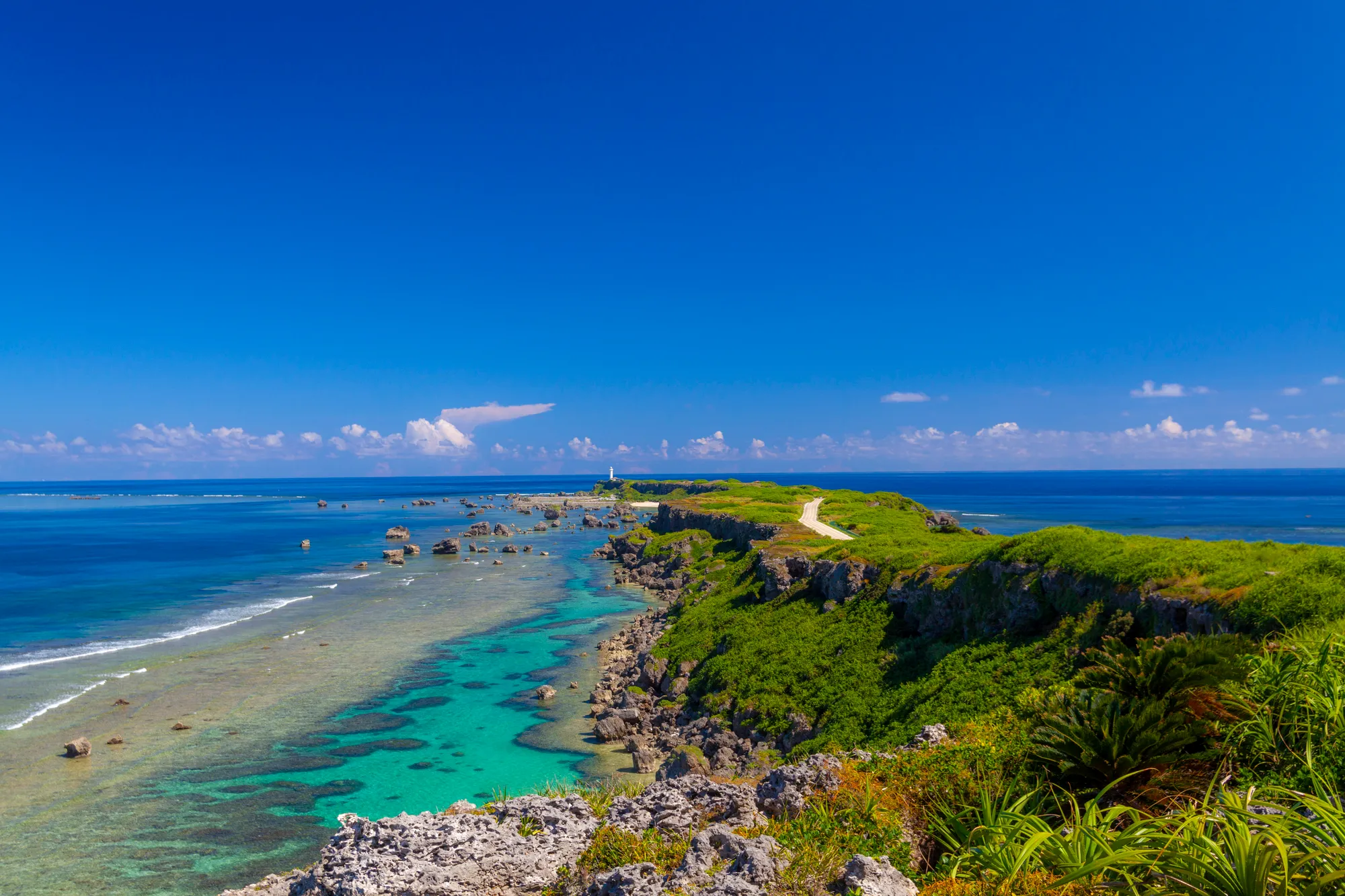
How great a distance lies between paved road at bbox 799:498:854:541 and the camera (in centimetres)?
5516

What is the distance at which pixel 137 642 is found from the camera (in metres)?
50.4

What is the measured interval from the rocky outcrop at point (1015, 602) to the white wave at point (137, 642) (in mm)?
51490

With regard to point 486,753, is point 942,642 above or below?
above

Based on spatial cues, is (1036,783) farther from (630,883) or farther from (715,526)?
(715,526)

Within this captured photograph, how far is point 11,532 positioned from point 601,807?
18088 cm

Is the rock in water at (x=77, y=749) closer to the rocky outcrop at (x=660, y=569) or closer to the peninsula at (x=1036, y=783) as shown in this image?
the peninsula at (x=1036, y=783)

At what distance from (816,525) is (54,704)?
53478mm

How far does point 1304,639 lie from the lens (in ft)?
39.9

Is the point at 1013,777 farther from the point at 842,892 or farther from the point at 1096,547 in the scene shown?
the point at 1096,547

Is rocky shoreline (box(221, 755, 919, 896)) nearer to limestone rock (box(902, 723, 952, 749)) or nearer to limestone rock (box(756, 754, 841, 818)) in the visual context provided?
limestone rock (box(756, 754, 841, 818))

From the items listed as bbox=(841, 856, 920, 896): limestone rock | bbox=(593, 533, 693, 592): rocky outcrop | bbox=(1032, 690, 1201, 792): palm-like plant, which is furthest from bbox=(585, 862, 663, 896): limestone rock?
bbox=(593, 533, 693, 592): rocky outcrop

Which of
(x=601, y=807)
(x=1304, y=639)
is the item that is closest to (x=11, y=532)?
(x=601, y=807)

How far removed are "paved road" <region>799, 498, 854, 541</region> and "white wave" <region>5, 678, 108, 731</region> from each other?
45328 millimetres

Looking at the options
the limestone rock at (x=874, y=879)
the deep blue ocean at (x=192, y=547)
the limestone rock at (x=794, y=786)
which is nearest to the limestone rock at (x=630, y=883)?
the limestone rock at (x=874, y=879)
